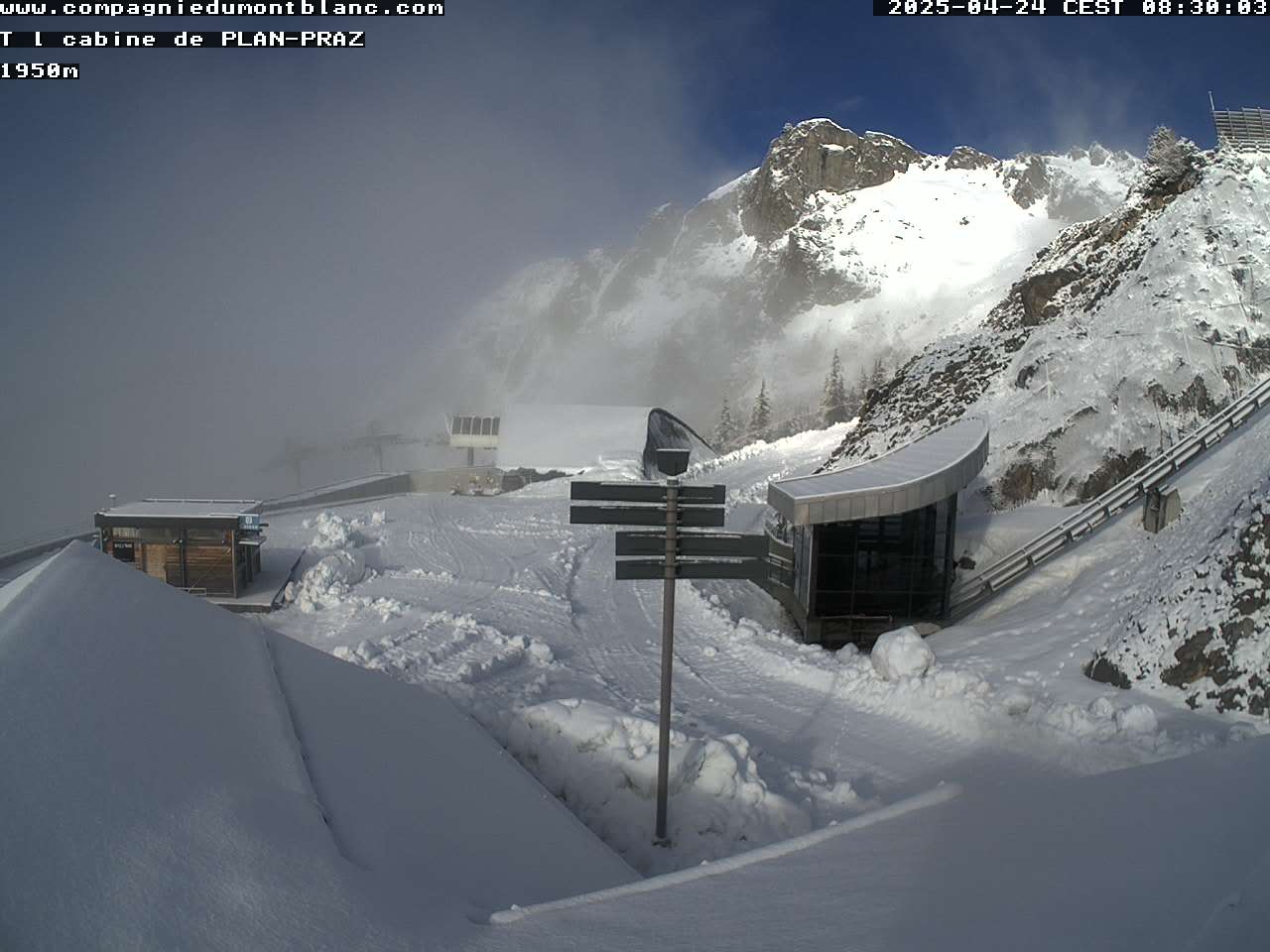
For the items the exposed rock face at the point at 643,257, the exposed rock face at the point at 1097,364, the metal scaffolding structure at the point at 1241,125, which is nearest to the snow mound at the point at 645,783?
the exposed rock face at the point at 1097,364

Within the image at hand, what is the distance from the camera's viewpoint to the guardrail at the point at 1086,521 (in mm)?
14148

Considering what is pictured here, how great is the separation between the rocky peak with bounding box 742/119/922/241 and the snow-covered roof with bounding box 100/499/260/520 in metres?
152

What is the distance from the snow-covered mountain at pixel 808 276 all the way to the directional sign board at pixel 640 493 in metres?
106

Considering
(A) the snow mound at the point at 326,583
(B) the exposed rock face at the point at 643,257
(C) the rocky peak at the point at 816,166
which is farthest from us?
(B) the exposed rock face at the point at 643,257

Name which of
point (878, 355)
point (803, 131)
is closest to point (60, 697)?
point (878, 355)

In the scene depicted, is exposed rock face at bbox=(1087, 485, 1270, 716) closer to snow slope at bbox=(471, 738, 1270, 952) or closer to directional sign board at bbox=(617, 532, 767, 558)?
snow slope at bbox=(471, 738, 1270, 952)

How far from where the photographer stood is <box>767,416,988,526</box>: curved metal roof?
12.7 m

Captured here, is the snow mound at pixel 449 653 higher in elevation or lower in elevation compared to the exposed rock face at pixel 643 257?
lower

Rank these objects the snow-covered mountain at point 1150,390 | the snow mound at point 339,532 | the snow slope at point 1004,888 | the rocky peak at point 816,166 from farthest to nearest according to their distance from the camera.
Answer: the rocky peak at point 816,166
the snow mound at point 339,532
the snow-covered mountain at point 1150,390
the snow slope at point 1004,888

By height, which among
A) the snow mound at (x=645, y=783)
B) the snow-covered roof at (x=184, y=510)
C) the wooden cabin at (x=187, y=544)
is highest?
the snow mound at (x=645, y=783)

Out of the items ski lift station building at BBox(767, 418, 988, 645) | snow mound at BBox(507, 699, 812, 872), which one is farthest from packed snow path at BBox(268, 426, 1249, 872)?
ski lift station building at BBox(767, 418, 988, 645)

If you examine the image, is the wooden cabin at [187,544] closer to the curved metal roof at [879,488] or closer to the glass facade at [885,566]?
the curved metal roof at [879,488]

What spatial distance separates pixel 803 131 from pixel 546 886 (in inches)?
7046

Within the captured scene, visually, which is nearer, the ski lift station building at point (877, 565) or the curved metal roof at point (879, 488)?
the curved metal roof at point (879, 488)
